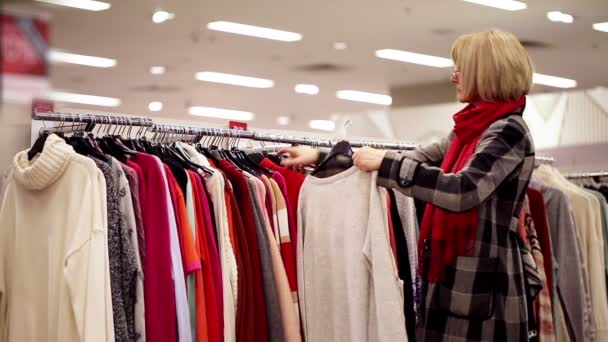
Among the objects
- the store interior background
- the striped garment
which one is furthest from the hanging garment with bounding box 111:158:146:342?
the store interior background

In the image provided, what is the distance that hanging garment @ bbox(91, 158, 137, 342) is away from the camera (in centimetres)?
194

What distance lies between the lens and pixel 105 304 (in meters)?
1.88

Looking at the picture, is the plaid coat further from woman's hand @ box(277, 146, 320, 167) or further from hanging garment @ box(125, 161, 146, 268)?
hanging garment @ box(125, 161, 146, 268)

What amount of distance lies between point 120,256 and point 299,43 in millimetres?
8434

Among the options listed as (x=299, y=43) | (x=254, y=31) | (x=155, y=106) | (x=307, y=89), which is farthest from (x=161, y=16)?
(x=307, y=89)

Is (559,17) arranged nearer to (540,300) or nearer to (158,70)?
(158,70)

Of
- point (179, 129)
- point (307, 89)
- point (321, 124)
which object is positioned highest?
point (307, 89)

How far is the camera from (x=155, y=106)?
13102 millimetres

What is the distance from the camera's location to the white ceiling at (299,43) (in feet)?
28.4

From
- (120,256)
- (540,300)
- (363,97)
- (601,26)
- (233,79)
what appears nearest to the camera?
(120,256)

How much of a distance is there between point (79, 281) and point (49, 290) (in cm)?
15

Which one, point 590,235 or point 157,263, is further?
point 590,235

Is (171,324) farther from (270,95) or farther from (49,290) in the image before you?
(270,95)

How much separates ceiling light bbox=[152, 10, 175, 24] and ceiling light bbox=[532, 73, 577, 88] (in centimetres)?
591
